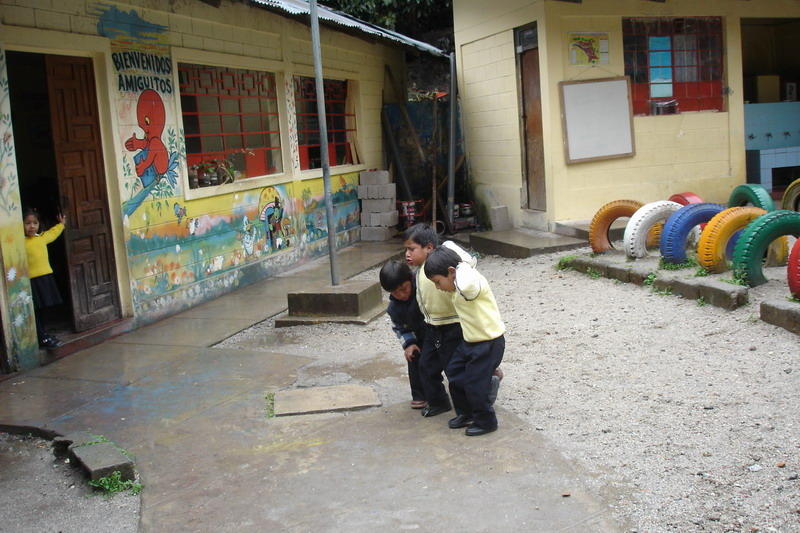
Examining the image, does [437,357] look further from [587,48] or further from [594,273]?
[587,48]

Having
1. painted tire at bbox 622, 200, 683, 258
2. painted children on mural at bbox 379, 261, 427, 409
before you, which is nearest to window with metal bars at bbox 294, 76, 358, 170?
painted tire at bbox 622, 200, 683, 258

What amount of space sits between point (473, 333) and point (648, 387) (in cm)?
138

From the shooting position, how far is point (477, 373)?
4.68 metres

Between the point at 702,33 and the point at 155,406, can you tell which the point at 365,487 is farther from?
the point at 702,33

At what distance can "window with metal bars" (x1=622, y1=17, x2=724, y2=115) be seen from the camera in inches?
458

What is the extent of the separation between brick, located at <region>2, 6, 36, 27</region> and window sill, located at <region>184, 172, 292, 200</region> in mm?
2432

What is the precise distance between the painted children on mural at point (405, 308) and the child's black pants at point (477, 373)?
392 millimetres

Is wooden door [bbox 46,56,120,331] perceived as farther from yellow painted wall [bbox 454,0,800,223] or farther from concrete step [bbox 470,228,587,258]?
yellow painted wall [bbox 454,0,800,223]

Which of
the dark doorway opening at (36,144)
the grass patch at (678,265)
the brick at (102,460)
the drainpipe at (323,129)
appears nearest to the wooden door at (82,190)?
the dark doorway opening at (36,144)

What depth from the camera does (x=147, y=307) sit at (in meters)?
8.17

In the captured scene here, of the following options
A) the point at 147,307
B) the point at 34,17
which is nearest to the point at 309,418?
the point at 147,307

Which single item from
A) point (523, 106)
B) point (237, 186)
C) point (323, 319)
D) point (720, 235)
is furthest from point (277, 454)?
point (523, 106)

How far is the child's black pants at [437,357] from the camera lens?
4945mm

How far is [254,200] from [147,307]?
8.09 feet
